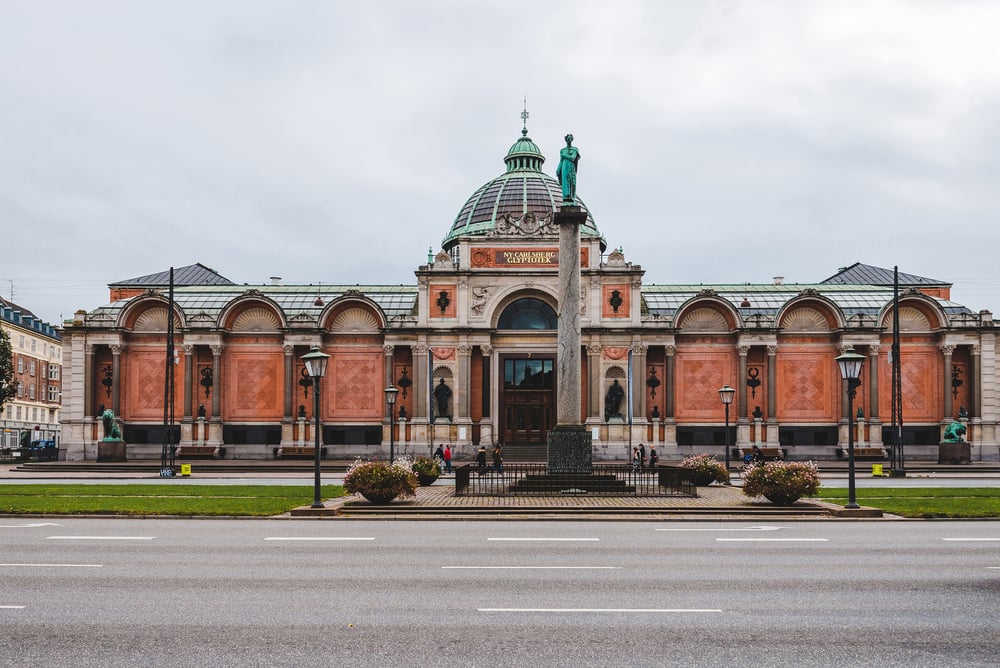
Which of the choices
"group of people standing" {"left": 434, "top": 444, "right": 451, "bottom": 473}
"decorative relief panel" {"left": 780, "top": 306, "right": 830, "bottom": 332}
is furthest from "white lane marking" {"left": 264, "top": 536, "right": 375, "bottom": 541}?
"decorative relief panel" {"left": 780, "top": 306, "right": 830, "bottom": 332}

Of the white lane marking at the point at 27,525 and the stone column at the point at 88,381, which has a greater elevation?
the stone column at the point at 88,381

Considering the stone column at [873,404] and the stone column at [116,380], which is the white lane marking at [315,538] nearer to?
the stone column at [116,380]

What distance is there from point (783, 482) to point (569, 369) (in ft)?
27.6

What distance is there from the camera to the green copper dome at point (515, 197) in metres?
72.9

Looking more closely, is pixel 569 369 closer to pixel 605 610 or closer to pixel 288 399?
pixel 605 610

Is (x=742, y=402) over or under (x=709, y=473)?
over

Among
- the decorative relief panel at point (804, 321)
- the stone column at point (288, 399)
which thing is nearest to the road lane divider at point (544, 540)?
the stone column at point (288, 399)

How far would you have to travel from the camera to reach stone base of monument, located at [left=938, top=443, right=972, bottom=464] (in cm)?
5062

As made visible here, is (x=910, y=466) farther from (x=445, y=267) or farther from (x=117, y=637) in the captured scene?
(x=117, y=637)

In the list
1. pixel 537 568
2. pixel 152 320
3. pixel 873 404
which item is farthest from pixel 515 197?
pixel 537 568

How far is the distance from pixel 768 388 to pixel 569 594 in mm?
49605

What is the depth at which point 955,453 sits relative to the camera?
50750 mm

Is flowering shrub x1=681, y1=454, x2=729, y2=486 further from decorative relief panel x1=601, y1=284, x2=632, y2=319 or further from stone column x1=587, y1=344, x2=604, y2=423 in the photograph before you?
decorative relief panel x1=601, y1=284, x2=632, y2=319

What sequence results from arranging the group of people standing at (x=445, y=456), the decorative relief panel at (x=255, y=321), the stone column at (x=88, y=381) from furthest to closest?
1. the decorative relief panel at (x=255, y=321)
2. the stone column at (x=88, y=381)
3. the group of people standing at (x=445, y=456)
